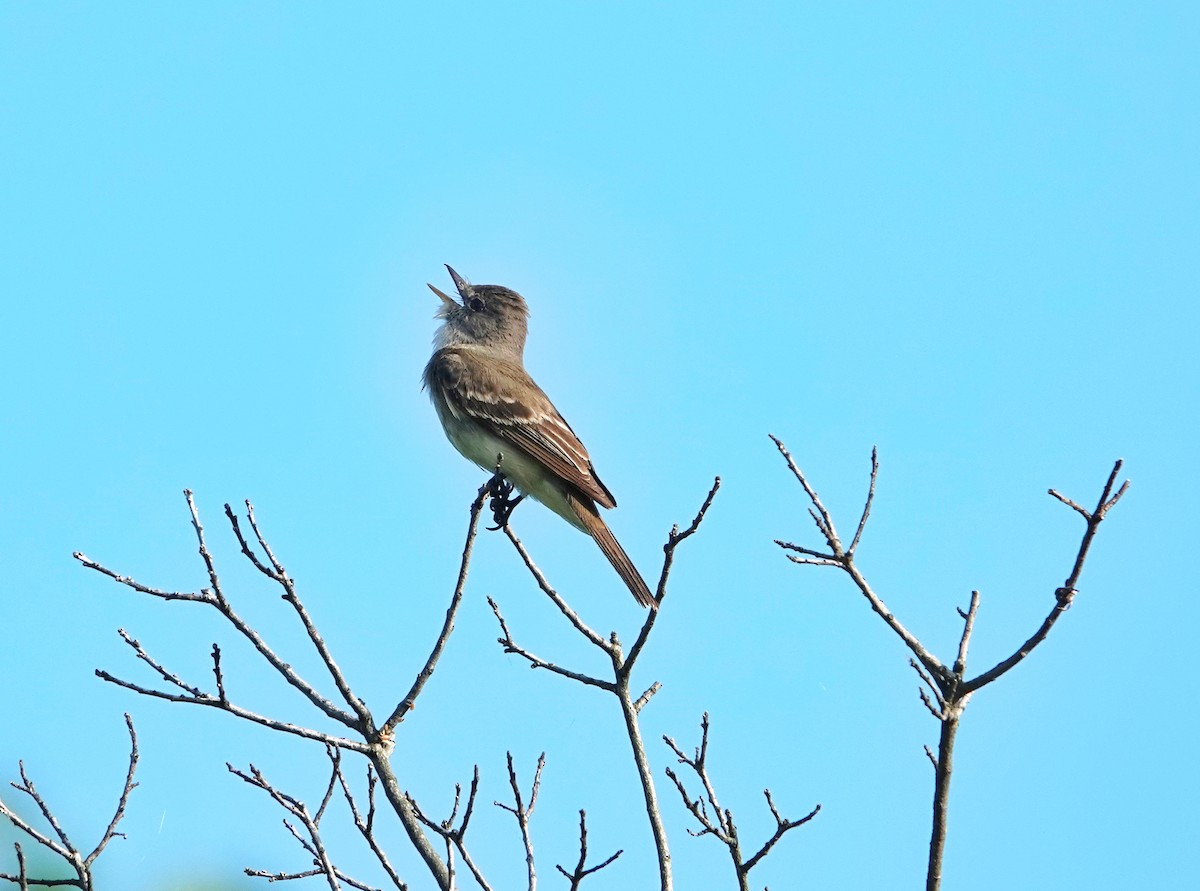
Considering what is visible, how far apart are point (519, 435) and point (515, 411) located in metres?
0.34

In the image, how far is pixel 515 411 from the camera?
10438mm

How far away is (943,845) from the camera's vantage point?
4246 mm

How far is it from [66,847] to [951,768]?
3336 millimetres

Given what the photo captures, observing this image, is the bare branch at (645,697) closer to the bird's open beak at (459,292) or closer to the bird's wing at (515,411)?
the bird's wing at (515,411)

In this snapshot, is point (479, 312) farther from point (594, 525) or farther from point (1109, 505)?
point (1109, 505)

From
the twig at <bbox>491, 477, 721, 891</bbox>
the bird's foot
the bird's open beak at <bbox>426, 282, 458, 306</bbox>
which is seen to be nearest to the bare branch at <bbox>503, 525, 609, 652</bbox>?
the twig at <bbox>491, 477, 721, 891</bbox>

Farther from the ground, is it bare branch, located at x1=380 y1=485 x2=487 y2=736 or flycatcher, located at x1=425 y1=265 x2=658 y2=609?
flycatcher, located at x1=425 y1=265 x2=658 y2=609

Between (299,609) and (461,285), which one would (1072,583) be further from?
(461,285)

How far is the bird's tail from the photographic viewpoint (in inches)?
356

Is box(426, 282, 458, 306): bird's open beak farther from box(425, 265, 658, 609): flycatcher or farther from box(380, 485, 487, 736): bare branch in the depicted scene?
box(380, 485, 487, 736): bare branch

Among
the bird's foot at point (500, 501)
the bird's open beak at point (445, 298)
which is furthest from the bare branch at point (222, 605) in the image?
the bird's open beak at point (445, 298)

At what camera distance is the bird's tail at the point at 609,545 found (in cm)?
905

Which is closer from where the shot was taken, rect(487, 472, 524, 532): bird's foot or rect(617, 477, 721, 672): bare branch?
rect(617, 477, 721, 672): bare branch

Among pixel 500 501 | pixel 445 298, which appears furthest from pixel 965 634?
pixel 445 298
